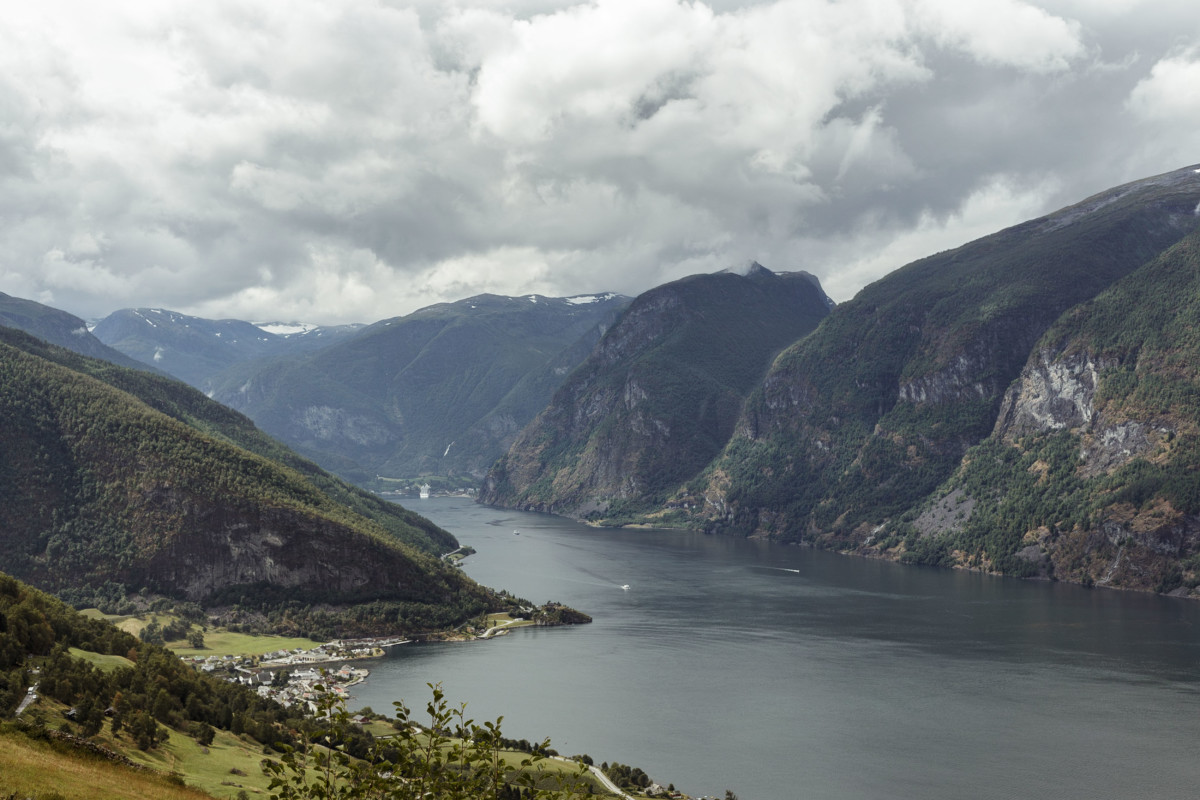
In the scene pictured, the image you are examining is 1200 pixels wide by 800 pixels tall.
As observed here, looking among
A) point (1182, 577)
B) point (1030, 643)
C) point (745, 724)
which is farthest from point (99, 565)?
point (1182, 577)

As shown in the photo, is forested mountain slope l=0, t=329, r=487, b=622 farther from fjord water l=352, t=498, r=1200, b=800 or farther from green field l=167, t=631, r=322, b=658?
fjord water l=352, t=498, r=1200, b=800

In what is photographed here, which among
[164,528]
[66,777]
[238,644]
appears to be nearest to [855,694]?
[238,644]

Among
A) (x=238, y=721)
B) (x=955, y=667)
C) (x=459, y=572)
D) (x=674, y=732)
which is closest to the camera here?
(x=238, y=721)

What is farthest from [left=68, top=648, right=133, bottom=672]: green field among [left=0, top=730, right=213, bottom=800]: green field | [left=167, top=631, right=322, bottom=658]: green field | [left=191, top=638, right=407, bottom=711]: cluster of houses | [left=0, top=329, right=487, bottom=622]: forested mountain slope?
[left=0, top=329, right=487, bottom=622]: forested mountain slope

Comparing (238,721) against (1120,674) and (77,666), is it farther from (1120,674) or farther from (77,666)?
(1120,674)

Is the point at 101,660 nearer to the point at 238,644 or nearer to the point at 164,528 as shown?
the point at 238,644

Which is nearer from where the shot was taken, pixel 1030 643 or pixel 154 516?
pixel 1030 643

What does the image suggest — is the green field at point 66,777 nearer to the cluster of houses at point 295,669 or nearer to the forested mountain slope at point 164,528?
the cluster of houses at point 295,669
